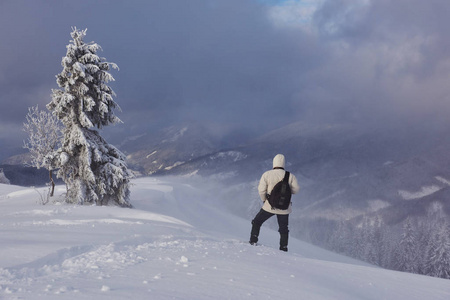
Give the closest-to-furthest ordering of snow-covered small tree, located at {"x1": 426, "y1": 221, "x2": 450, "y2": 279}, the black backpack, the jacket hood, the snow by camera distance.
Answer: the snow < the black backpack < the jacket hood < snow-covered small tree, located at {"x1": 426, "y1": 221, "x2": 450, "y2": 279}

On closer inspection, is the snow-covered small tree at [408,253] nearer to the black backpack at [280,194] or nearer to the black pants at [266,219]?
the black pants at [266,219]

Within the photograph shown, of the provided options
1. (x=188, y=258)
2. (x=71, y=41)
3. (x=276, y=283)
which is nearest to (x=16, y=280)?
(x=188, y=258)

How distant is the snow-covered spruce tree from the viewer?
57.5 feet

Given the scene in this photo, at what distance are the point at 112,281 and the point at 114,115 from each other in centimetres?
1742

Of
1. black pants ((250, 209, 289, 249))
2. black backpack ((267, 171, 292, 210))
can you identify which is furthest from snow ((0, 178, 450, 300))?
black pants ((250, 209, 289, 249))

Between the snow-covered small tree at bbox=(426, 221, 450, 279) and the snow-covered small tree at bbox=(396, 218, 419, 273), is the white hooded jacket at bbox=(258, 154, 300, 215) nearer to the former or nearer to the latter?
the snow-covered small tree at bbox=(426, 221, 450, 279)

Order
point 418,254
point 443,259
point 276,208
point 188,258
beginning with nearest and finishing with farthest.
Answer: point 188,258
point 276,208
point 443,259
point 418,254

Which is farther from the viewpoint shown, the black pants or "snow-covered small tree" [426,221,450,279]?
"snow-covered small tree" [426,221,450,279]

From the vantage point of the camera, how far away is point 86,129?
1858 cm

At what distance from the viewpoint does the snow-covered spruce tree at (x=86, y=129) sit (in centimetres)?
1752

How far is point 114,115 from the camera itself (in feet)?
63.6

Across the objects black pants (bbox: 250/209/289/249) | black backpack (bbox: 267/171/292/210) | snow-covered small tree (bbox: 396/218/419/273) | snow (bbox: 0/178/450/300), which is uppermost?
black backpack (bbox: 267/171/292/210)

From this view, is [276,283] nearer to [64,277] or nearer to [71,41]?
[64,277]

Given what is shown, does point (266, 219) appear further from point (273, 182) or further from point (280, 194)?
point (273, 182)
